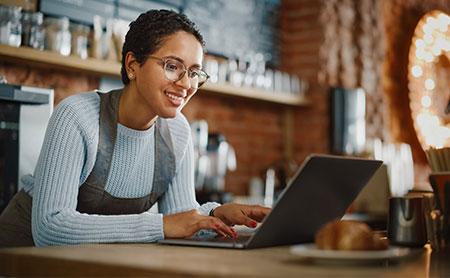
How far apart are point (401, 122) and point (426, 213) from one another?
4258 millimetres

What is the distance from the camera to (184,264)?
3.37 feet

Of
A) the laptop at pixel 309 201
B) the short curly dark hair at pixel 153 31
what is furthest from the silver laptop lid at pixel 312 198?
the short curly dark hair at pixel 153 31

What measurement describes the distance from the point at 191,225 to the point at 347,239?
0.51m

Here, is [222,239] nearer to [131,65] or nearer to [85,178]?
[85,178]

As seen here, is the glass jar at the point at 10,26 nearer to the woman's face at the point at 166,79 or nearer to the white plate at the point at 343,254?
the woman's face at the point at 166,79

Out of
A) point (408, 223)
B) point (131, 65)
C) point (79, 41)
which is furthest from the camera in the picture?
point (79, 41)

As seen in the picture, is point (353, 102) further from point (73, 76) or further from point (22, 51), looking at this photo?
point (22, 51)

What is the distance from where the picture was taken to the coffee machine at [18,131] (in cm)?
238

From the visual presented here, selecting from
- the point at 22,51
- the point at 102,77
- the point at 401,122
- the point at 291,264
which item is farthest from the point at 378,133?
the point at 291,264

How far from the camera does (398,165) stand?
4898 mm

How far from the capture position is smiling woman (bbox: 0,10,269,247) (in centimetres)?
151

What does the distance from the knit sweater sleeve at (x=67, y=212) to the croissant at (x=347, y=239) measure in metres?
0.52

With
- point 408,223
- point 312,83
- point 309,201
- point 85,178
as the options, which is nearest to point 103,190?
point 85,178

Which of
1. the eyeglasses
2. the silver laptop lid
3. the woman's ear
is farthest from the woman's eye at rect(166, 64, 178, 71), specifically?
the silver laptop lid
